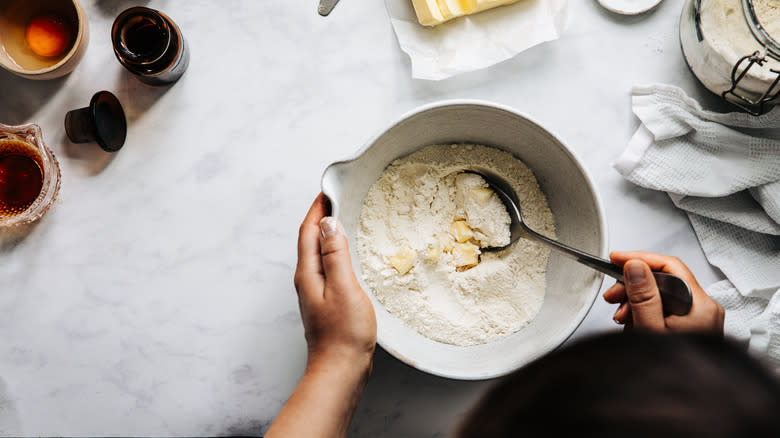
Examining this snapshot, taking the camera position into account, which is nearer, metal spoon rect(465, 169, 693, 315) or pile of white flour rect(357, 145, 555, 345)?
metal spoon rect(465, 169, 693, 315)

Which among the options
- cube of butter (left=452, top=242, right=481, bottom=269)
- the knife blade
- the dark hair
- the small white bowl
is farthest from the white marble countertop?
the dark hair

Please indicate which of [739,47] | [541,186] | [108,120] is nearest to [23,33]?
[108,120]

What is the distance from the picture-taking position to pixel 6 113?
933 mm

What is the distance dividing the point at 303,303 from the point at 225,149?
1.13 feet

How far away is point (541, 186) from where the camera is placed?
0.87m

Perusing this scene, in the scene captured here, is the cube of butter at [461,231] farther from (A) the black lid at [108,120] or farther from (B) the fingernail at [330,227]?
(A) the black lid at [108,120]

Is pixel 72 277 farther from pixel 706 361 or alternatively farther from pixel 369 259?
pixel 706 361

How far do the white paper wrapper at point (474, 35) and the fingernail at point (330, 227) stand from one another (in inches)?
12.8

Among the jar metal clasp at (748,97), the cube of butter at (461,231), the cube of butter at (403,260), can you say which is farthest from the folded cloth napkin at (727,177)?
the cube of butter at (403,260)

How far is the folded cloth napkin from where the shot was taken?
0.85 metres

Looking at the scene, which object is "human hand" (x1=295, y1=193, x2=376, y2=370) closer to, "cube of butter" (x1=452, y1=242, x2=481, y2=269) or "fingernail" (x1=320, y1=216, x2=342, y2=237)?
"fingernail" (x1=320, y1=216, x2=342, y2=237)

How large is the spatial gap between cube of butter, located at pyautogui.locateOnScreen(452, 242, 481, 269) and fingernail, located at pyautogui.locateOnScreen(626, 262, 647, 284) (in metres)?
0.24

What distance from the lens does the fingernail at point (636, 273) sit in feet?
2.23

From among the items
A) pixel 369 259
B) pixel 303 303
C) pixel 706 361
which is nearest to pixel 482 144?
pixel 369 259
